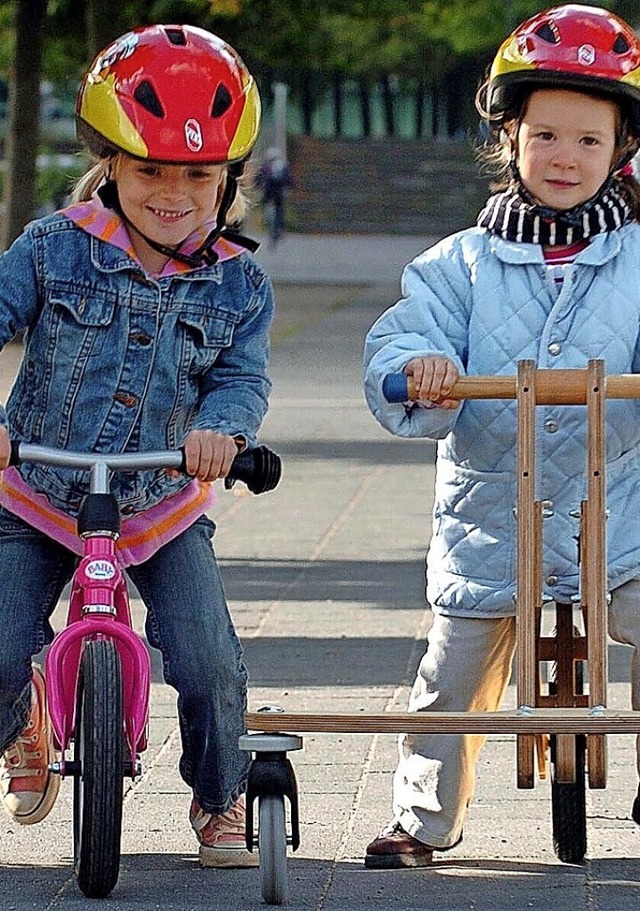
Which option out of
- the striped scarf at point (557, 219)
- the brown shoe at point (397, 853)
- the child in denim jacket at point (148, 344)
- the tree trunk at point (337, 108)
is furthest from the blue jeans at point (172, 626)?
the tree trunk at point (337, 108)

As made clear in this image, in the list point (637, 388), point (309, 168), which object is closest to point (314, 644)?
point (637, 388)

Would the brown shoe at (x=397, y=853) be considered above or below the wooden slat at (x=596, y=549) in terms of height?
below

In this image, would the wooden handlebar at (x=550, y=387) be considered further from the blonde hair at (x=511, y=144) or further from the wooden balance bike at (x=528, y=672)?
the blonde hair at (x=511, y=144)

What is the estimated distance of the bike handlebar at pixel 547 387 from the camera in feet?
13.1

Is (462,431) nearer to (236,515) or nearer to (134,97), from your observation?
(134,97)

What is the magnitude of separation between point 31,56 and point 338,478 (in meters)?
9.32

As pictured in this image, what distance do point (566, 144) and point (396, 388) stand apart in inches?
27.0

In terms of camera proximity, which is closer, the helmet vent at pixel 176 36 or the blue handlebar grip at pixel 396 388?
the blue handlebar grip at pixel 396 388

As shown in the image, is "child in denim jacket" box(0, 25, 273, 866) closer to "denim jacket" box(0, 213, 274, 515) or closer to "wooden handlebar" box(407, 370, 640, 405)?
"denim jacket" box(0, 213, 274, 515)

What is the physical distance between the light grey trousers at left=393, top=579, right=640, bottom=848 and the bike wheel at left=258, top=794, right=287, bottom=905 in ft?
1.65

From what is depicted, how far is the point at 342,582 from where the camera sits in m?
8.12

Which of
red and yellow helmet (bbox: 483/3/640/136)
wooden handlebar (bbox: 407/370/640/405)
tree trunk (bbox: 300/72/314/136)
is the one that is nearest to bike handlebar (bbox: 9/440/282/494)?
wooden handlebar (bbox: 407/370/640/405)

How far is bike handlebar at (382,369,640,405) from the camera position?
4007 millimetres

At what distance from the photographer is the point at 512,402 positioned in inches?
172
